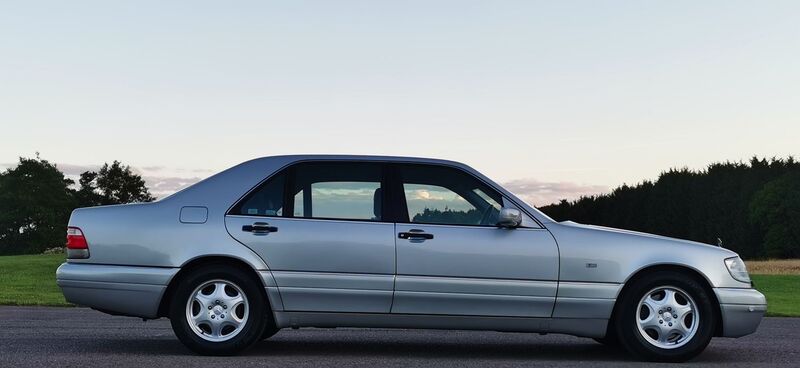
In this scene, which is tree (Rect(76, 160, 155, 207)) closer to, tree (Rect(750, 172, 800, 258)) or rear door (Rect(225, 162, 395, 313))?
tree (Rect(750, 172, 800, 258))

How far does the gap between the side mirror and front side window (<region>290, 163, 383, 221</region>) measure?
991 mm

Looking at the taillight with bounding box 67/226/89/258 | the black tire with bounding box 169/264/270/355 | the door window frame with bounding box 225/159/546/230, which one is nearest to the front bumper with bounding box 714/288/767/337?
the door window frame with bounding box 225/159/546/230

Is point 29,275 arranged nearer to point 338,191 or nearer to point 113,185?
point 338,191

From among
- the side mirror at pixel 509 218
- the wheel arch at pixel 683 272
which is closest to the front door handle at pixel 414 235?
the side mirror at pixel 509 218

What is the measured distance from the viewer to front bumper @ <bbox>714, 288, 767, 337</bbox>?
26.6 ft

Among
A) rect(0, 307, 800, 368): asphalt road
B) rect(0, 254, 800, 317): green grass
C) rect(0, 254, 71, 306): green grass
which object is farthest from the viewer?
rect(0, 254, 71, 306): green grass

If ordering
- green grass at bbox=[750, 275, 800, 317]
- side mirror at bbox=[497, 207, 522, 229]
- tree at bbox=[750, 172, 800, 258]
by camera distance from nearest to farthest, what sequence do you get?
side mirror at bbox=[497, 207, 522, 229], green grass at bbox=[750, 275, 800, 317], tree at bbox=[750, 172, 800, 258]

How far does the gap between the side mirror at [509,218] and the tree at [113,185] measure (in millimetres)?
100358

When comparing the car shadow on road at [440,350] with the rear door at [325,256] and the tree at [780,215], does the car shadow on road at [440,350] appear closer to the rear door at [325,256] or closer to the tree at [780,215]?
the rear door at [325,256]


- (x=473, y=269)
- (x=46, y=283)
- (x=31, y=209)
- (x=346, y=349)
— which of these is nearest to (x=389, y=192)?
(x=473, y=269)

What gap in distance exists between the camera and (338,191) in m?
8.16

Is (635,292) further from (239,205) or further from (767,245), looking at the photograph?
(767,245)

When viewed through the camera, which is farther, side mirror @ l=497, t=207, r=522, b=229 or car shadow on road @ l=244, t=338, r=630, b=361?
car shadow on road @ l=244, t=338, r=630, b=361

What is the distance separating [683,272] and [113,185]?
10505cm
